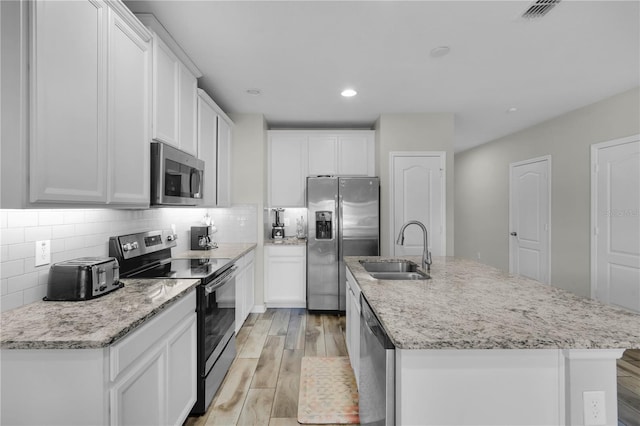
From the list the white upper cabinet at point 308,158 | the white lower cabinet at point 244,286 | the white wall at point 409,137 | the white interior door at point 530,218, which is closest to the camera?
the white lower cabinet at point 244,286

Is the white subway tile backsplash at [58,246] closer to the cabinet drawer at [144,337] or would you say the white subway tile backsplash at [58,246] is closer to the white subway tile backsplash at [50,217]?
the white subway tile backsplash at [50,217]

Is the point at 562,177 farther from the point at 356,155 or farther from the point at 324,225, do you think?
the point at 324,225

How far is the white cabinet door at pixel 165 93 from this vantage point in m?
1.92

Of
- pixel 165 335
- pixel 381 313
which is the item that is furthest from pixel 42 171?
pixel 381 313

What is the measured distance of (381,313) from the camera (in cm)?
125

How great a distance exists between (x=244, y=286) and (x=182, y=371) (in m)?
1.64

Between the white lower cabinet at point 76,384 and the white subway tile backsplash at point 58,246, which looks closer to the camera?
the white lower cabinet at point 76,384

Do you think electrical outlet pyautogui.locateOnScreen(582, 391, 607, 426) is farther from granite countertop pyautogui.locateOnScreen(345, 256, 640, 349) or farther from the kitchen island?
granite countertop pyautogui.locateOnScreen(345, 256, 640, 349)

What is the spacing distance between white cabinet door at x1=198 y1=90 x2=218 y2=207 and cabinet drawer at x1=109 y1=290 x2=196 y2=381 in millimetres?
1441

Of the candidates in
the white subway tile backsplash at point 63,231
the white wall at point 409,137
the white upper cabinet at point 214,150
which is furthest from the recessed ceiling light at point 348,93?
the white subway tile backsplash at point 63,231

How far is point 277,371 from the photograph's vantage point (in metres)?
2.49

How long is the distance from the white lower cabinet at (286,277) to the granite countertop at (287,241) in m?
0.04

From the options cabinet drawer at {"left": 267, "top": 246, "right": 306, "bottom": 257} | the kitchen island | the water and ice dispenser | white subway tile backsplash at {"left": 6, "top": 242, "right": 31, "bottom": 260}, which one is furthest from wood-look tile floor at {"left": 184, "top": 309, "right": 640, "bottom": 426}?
white subway tile backsplash at {"left": 6, "top": 242, "right": 31, "bottom": 260}

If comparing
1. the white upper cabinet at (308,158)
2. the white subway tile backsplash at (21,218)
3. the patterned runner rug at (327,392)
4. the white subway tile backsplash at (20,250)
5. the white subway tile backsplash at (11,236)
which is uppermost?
the white upper cabinet at (308,158)
